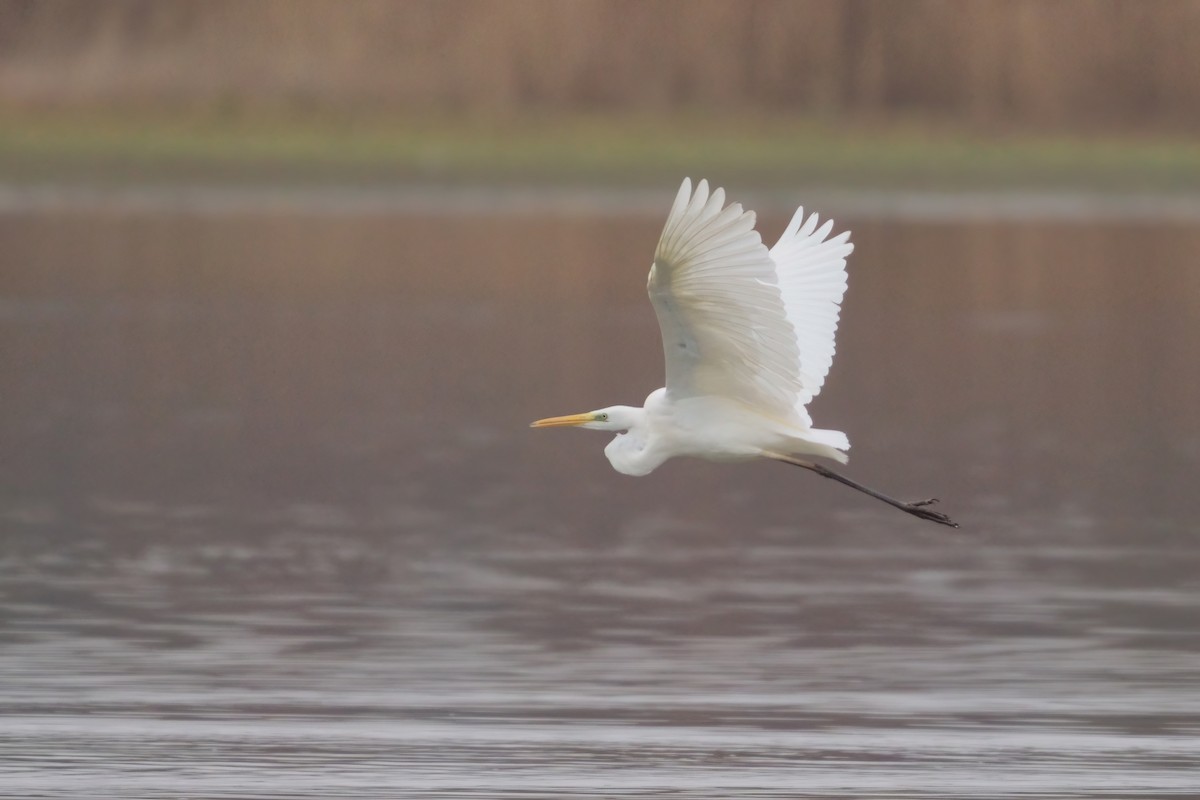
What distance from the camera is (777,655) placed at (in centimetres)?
1052

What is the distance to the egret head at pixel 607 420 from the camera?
31.3 ft

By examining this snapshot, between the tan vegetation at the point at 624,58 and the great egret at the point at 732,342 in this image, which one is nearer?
the great egret at the point at 732,342

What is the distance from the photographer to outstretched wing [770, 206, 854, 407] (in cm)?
1010

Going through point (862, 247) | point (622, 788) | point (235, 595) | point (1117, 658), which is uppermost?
point (862, 247)

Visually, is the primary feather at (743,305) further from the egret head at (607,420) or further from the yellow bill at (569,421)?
the yellow bill at (569,421)

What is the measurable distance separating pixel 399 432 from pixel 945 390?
15.0 feet

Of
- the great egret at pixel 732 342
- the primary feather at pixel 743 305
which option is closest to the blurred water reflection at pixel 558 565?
the great egret at pixel 732 342

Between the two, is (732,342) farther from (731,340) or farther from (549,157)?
(549,157)

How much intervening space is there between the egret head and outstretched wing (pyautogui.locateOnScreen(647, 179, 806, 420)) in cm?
19

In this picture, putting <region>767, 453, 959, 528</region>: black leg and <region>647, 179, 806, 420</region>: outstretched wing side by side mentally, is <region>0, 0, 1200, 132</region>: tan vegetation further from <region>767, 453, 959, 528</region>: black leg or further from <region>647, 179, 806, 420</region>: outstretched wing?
<region>647, 179, 806, 420</region>: outstretched wing

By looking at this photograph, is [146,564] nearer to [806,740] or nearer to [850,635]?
[850,635]

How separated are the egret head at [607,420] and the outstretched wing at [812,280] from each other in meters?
0.83

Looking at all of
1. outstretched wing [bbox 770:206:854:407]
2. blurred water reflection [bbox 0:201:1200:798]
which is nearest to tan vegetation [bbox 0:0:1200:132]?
blurred water reflection [bbox 0:201:1200:798]

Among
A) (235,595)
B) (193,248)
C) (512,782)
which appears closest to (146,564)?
(235,595)
